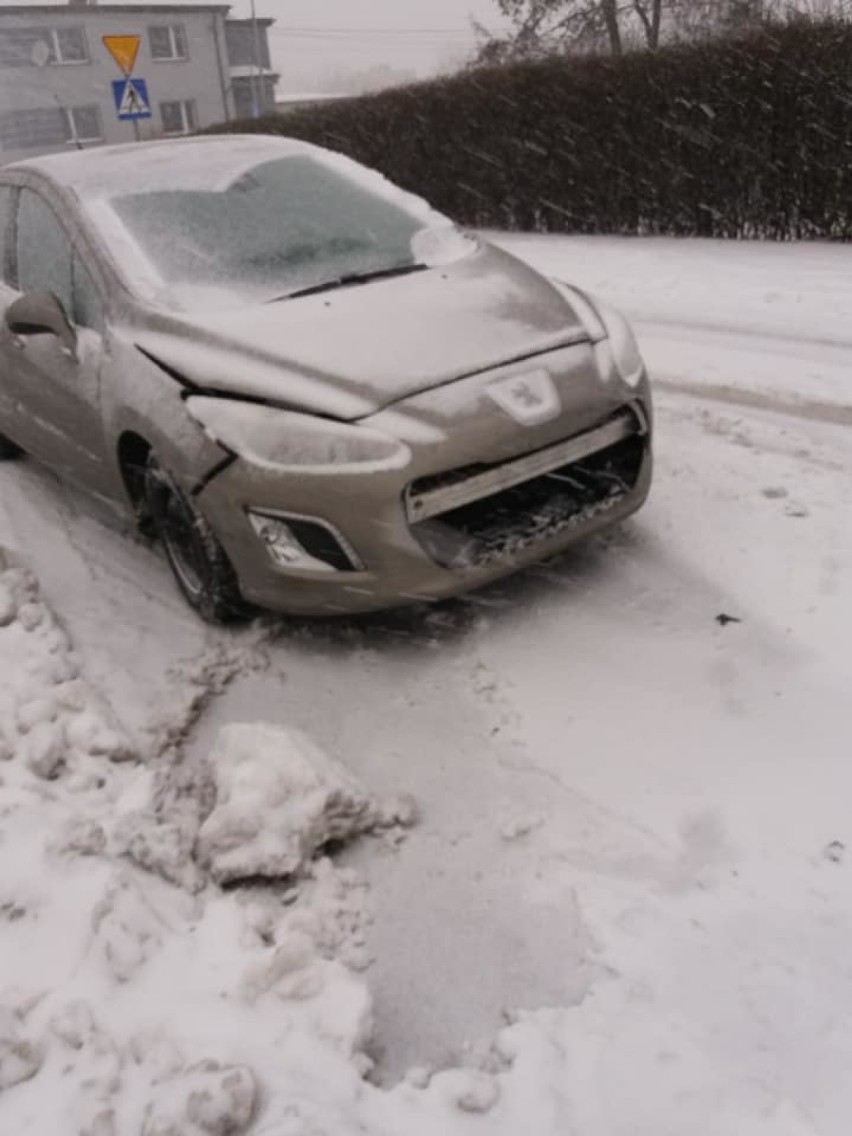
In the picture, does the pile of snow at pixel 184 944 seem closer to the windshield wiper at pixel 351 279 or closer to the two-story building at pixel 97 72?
the windshield wiper at pixel 351 279

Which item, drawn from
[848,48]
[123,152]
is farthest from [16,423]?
[848,48]

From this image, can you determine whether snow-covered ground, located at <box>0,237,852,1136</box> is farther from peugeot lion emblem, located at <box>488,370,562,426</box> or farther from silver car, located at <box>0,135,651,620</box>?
peugeot lion emblem, located at <box>488,370,562,426</box>

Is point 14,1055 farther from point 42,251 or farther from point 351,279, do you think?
point 42,251

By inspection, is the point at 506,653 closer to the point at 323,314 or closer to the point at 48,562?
the point at 323,314

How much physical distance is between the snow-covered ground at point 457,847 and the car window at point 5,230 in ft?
4.93

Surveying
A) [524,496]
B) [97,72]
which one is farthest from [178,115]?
[524,496]

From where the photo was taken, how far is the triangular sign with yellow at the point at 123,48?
34.8 ft

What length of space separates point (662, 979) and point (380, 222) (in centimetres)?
321

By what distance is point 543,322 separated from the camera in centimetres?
339

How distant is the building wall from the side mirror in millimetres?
38399

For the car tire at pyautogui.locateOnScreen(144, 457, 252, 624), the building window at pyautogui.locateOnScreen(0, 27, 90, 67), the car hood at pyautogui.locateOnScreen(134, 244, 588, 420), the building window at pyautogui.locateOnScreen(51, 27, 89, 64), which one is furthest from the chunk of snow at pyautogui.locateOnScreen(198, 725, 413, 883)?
the building window at pyautogui.locateOnScreen(51, 27, 89, 64)

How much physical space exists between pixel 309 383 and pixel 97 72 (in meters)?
44.4

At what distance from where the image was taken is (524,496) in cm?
328

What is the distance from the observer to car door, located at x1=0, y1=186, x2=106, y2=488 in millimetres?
3721
